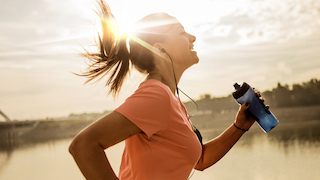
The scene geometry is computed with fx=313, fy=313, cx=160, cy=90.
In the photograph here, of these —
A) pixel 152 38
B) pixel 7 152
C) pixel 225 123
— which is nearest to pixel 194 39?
pixel 152 38

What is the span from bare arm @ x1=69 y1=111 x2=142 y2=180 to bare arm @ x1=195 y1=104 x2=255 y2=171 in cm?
73

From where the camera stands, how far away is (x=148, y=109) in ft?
3.11

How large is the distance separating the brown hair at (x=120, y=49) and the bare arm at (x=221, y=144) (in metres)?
0.56

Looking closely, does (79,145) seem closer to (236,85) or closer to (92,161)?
(92,161)

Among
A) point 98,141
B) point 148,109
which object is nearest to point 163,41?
point 148,109

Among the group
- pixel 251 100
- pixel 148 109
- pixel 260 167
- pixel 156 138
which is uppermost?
pixel 148 109

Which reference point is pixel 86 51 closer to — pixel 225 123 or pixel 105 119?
pixel 105 119

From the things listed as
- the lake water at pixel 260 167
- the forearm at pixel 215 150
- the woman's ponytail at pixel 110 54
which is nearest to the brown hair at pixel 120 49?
the woman's ponytail at pixel 110 54

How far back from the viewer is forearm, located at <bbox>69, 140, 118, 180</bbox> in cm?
Result: 91

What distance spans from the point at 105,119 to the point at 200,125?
167 ft

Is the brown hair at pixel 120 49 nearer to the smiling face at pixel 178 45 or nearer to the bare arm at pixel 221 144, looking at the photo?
the smiling face at pixel 178 45

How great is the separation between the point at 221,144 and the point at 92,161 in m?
0.84

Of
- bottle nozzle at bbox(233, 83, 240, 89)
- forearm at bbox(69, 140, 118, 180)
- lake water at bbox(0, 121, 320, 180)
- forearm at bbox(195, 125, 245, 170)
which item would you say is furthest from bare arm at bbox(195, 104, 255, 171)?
lake water at bbox(0, 121, 320, 180)

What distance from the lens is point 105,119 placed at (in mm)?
917
